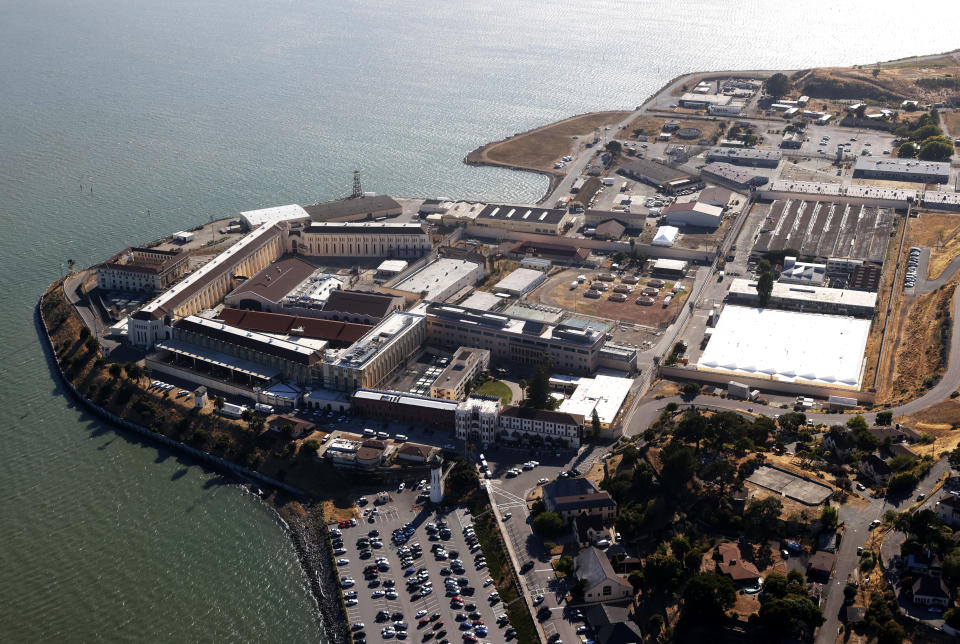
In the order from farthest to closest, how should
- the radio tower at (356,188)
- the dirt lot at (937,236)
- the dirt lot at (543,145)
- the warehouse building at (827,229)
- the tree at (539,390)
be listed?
1. the dirt lot at (543,145)
2. the radio tower at (356,188)
3. the warehouse building at (827,229)
4. the dirt lot at (937,236)
5. the tree at (539,390)

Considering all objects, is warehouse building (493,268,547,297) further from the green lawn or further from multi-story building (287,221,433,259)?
the green lawn

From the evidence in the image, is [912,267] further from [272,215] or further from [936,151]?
[272,215]

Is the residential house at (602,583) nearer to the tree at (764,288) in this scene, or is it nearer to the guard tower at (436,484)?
the guard tower at (436,484)

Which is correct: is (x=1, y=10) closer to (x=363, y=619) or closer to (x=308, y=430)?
(x=308, y=430)

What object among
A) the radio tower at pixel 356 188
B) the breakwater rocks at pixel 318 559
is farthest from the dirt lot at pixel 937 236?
the breakwater rocks at pixel 318 559

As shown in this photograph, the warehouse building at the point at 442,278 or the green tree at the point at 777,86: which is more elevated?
the green tree at the point at 777,86

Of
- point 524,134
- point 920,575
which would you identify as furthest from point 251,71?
point 920,575

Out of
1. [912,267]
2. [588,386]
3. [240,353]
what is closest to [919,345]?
[912,267]
